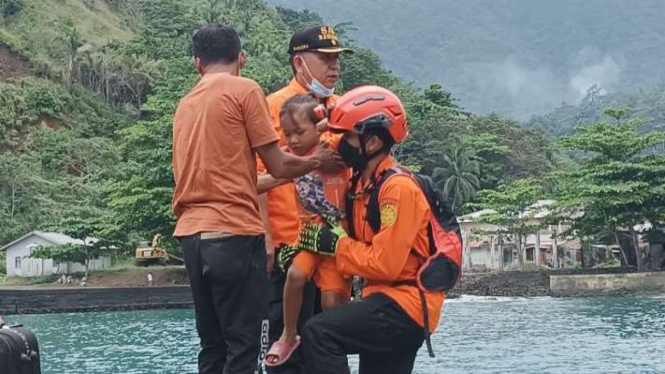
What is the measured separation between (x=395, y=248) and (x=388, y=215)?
121 mm

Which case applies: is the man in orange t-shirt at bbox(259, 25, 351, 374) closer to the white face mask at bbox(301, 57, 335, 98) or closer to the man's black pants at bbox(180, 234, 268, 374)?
the white face mask at bbox(301, 57, 335, 98)

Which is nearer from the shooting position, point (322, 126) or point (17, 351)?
point (322, 126)

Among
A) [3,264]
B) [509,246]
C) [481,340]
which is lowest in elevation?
[481,340]

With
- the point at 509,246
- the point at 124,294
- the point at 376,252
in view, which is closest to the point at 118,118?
the point at 509,246

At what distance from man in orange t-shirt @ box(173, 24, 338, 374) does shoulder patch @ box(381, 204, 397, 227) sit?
0.37 meters

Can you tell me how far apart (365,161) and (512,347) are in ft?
53.9

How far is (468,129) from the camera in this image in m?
55.4

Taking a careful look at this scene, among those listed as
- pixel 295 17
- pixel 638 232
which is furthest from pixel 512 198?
pixel 295 17

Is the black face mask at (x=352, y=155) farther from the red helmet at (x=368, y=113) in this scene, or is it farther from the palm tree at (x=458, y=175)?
the palm tree at (x=458, y=175)

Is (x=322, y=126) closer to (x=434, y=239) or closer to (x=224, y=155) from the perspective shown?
(x=224, y=155)

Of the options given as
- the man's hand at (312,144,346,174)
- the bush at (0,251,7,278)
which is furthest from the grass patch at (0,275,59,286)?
the man's hand at (312,144,346,174)

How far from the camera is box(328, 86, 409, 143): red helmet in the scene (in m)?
3.55

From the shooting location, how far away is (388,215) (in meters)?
3.43

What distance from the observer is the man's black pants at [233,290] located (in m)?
3.61
